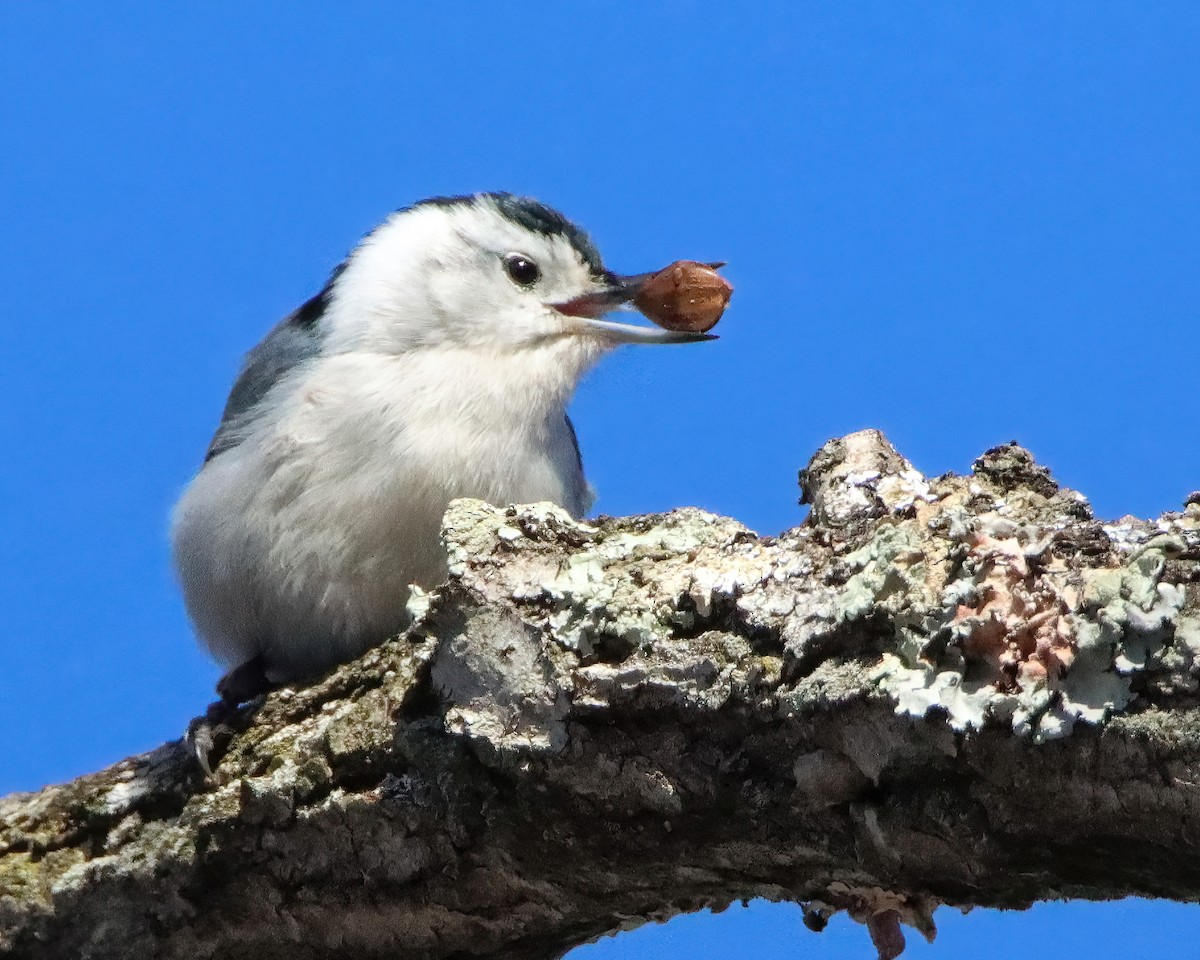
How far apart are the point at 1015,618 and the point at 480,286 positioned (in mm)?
2145

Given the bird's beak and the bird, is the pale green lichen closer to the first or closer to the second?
the bird

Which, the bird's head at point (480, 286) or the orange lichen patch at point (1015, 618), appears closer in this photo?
the orange lichen patch at point (1015, 618)

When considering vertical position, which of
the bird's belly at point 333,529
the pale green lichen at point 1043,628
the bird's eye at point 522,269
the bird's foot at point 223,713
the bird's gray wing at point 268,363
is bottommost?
the pale green lichen at point 1043,628

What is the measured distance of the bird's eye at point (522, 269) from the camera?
385 cm

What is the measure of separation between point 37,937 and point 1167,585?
83.0 inches

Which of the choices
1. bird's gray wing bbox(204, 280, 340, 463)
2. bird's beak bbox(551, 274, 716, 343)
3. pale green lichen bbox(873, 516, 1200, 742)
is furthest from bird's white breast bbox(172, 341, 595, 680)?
pale green lichen bbox(873, 516, 1200, 742)

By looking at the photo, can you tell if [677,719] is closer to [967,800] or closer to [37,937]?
[967,800]

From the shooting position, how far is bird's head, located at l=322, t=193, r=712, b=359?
359cm

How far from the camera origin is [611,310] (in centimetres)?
390

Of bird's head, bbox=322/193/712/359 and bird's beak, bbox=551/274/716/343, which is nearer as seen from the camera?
bird's head, bbox=322/193/712/359

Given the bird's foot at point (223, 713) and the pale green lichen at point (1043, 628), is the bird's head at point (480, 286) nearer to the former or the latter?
the bird's foot at point (223, 713)

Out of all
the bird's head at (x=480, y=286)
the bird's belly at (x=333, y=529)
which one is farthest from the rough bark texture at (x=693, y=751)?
the bird's head at (x=480, y=286)

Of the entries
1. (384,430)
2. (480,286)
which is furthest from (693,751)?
(480,286)

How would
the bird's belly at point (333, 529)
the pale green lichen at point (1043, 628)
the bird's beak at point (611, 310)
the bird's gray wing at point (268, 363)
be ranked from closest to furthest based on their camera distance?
the pale green lichen at point (1043, 628) → the bird's belly at point (333, 529) → the bird's gray wing at point (268, 363) → the bird's beak at point (611, 310)
